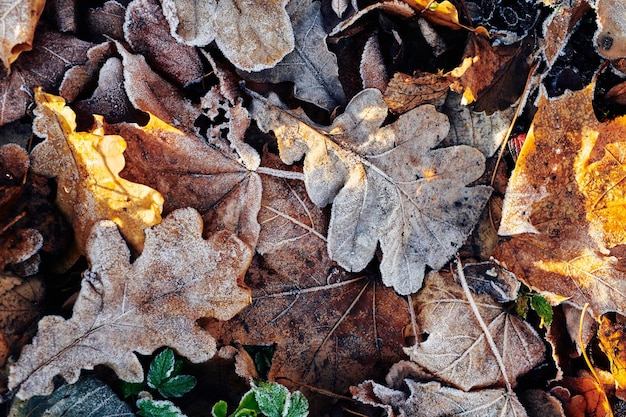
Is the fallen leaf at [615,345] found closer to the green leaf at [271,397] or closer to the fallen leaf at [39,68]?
the green leaf at [271,397]

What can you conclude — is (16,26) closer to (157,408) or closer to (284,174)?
(284,174)

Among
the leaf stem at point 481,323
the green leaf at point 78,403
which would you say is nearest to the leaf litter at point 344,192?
the leaf stem at point 481,323

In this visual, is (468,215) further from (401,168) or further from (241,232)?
(241,232)

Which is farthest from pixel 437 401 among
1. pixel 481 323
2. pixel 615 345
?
pixel 615 345

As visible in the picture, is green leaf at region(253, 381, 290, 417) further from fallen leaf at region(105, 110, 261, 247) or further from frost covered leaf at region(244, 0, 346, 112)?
frost covered leaf at region(244, 0, 346, 112)

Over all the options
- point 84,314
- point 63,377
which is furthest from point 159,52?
point 63,377
